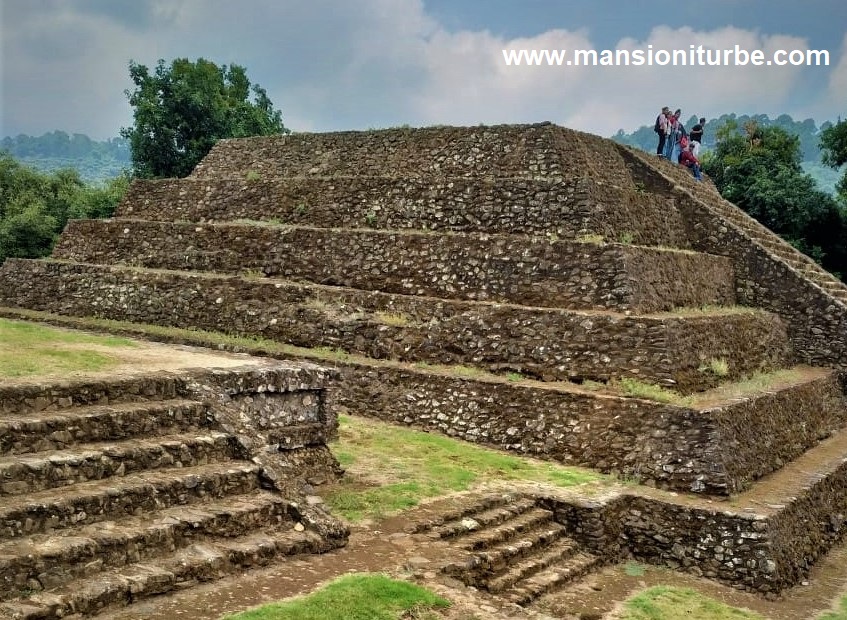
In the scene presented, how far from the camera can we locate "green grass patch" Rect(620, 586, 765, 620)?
25.9ft

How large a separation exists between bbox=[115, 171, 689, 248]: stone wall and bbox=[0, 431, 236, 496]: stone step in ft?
22.6

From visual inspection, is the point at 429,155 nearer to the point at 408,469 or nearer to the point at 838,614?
the point at 408,469

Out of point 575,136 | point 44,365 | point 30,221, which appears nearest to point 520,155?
point 575,136

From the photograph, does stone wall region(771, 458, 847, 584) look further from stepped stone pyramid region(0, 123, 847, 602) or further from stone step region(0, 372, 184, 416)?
stone step region(0, 372, 184, 416)

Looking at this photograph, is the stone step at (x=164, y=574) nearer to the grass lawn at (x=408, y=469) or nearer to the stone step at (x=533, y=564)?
the grass lawn at (x=408, y=469)

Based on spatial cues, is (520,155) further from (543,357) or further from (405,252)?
(543,357)

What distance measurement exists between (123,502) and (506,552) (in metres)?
3.71

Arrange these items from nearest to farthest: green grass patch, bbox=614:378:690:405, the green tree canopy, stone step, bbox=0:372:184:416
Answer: stone step, bbox=0:372:184:416, green grass patch, bbox=614:378:690:405, the green tree canopy

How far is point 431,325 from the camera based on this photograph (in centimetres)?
1223

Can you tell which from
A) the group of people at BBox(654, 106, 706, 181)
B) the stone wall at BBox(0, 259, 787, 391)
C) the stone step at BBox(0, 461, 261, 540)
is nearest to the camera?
the stone step at BBox(0, 461, 261, 540)

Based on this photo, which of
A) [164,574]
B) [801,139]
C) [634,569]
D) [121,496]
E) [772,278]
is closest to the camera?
[164,574]

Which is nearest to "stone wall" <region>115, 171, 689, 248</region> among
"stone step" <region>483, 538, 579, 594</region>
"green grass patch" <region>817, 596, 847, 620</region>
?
"stone step" <region>483, 538, 579, 594</region>

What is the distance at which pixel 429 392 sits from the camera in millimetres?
11570

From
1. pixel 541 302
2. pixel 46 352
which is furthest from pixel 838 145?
pixel 46 352
